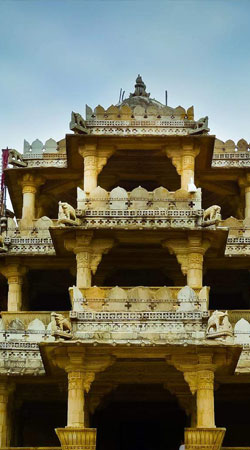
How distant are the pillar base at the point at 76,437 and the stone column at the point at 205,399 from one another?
3.44 metres

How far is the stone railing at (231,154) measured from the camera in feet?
147

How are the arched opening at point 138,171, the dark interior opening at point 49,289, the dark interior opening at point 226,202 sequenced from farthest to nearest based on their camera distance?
the dark interior opening at point 226,202, the dark interior opening at point 49,289, the arched opening at point 138,171

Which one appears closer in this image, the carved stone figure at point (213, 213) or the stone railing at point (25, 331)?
the stone railing at point (25, 331)

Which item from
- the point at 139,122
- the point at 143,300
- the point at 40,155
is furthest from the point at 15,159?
the point at 143,300

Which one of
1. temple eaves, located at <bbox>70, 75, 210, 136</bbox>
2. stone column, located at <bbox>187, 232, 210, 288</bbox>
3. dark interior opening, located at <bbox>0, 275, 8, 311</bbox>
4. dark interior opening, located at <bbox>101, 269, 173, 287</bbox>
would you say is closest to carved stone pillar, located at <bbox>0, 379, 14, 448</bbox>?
dark interior opening, located at <bbox>0, 275, 8, 311</bbox>

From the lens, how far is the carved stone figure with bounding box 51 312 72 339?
33.0 metres

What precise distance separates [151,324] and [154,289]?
6.62 ft

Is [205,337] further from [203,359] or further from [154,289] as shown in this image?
[154,289]

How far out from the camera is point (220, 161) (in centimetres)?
4472

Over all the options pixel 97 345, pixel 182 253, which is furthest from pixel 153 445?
pixel 97 345

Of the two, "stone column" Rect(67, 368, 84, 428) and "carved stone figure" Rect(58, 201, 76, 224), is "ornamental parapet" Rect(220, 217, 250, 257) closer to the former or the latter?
"carved stone figure" Rect(58, 201, 76, 224)

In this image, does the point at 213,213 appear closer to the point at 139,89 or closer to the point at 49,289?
the point at 49,289

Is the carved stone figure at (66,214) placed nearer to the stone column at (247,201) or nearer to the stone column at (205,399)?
the stone column at (205,399)

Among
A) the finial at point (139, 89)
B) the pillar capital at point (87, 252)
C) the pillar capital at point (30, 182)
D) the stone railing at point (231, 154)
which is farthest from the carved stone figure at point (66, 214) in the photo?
the finial at point (139, 89)
